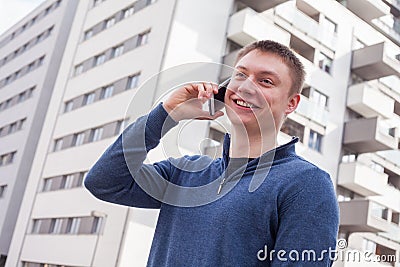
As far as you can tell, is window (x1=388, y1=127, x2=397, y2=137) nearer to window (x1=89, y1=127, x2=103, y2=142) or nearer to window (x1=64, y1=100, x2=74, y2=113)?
window (x1=89, y1=127, x2=103, y2=142)

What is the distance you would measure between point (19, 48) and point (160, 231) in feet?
57.9

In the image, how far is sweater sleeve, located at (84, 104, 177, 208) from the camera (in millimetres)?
815

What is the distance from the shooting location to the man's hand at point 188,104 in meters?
0.80

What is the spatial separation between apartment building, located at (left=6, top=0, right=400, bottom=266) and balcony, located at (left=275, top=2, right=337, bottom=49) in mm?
16

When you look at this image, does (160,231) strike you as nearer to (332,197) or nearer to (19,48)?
(332,197)

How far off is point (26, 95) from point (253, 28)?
28.3 ft

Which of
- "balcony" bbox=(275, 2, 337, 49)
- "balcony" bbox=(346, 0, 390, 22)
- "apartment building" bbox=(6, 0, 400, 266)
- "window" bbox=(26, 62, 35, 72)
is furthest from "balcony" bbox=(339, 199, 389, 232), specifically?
"window" bbox=(26, 62, 35, 72)

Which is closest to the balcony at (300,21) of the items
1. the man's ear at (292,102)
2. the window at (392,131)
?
the window at (392,131)

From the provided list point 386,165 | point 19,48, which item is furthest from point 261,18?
point 19,48

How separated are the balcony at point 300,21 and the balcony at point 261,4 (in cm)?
9

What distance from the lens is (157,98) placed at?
2.74 feet

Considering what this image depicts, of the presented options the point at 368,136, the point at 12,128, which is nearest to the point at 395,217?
the point at 368,136

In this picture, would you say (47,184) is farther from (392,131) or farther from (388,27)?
(388,27)

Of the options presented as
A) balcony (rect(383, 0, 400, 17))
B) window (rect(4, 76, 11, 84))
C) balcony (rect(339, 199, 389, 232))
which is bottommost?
balcony (rect(339, 199, 389, 232))
